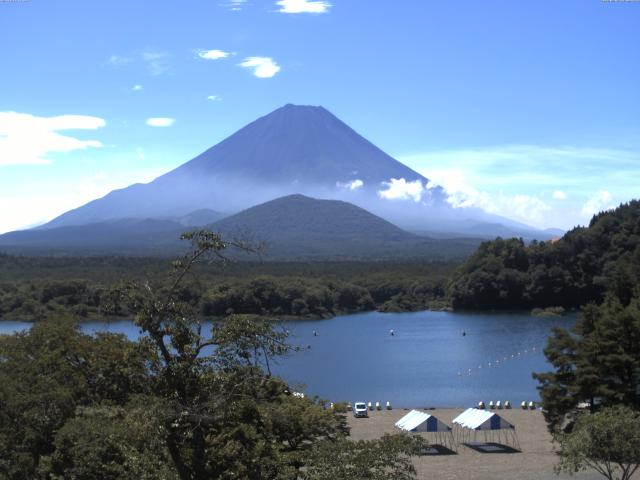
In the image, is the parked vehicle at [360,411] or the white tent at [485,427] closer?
the white tent at [485,427]

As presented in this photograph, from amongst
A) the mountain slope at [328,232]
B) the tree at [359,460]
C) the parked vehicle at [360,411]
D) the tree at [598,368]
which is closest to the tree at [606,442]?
the tree at [359,460]

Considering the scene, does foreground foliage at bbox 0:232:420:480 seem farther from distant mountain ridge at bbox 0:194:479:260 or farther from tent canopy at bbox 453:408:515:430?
distant mountain ridge at bbox 0:194:479:260

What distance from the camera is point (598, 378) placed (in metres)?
16.3

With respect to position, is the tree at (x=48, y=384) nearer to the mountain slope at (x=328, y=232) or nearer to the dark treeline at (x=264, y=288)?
the dark treeline at (x=264, y=288)

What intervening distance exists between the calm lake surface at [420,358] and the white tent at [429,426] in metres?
3.73

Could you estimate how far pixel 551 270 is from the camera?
55156mm

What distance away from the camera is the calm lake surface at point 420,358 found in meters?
27.9

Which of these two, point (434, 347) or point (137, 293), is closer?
point (137, 293)

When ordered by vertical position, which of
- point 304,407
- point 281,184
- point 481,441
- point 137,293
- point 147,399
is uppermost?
point 281,184

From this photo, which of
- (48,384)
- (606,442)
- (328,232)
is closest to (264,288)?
(48,384)

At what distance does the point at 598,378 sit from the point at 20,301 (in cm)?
4596

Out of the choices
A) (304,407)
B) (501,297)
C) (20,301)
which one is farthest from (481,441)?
(20,301)

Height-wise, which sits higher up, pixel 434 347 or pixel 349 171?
pixel 349 171

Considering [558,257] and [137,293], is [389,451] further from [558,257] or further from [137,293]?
[558,257]
